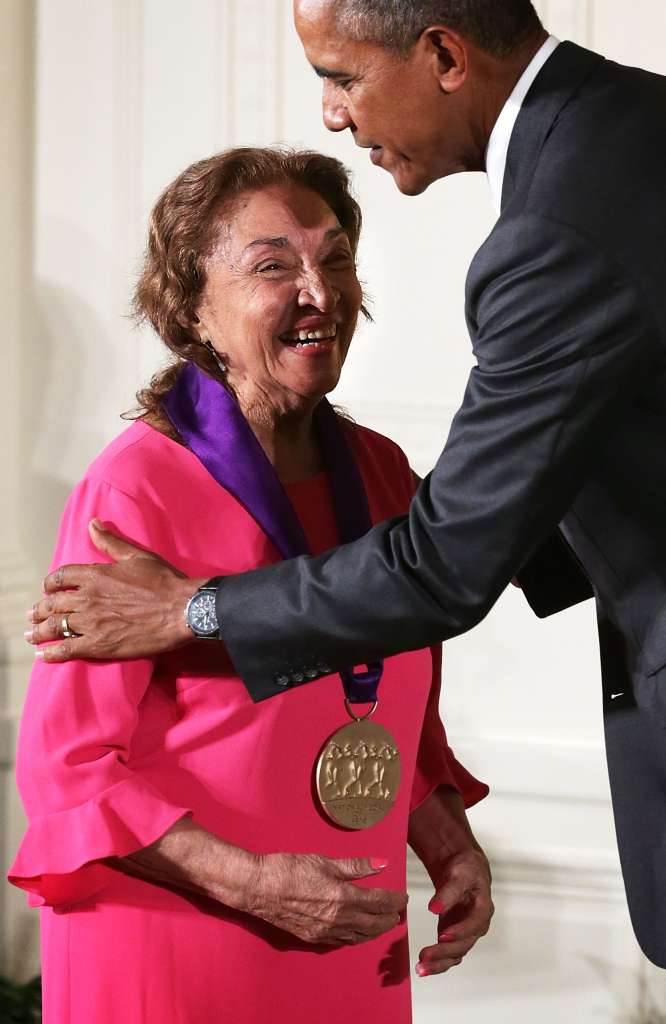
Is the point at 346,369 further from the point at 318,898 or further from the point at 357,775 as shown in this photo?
the point at 318,898

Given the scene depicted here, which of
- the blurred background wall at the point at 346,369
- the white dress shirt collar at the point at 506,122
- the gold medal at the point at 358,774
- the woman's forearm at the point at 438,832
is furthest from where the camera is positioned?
the blurred background wall at the point at 346,369

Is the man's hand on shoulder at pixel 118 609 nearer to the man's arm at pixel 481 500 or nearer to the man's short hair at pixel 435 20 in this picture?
the man's arm at pixel 481 500

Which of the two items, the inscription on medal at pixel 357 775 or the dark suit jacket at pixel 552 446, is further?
the inscription on medal at pixel 357 775

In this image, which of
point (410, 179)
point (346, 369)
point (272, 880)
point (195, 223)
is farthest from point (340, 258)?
point (346, 369)

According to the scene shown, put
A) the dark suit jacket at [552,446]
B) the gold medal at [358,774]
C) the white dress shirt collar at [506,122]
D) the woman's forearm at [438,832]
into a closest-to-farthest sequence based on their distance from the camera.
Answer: the dark suit jacket at [552,446]
the white dress shirt collar at [506,122]
the gold medal at [358,774]
the woman's forearm at [438,832]

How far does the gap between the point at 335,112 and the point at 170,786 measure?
948 millimetres

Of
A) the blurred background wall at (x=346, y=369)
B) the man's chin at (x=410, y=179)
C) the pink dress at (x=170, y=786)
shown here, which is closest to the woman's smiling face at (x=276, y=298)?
the pink dress at (x=170, y=786)

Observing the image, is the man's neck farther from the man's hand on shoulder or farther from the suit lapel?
the man's hand on shoulder

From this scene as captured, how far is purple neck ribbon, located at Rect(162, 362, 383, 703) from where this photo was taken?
2012mm

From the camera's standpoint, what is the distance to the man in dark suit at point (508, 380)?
5.27ft

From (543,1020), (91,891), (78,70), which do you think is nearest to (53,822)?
(91,891)

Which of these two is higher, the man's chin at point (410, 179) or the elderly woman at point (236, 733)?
the man's chin at point (410, 179)

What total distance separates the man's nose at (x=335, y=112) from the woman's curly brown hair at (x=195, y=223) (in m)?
0.36

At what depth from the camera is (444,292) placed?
383 centimetres
